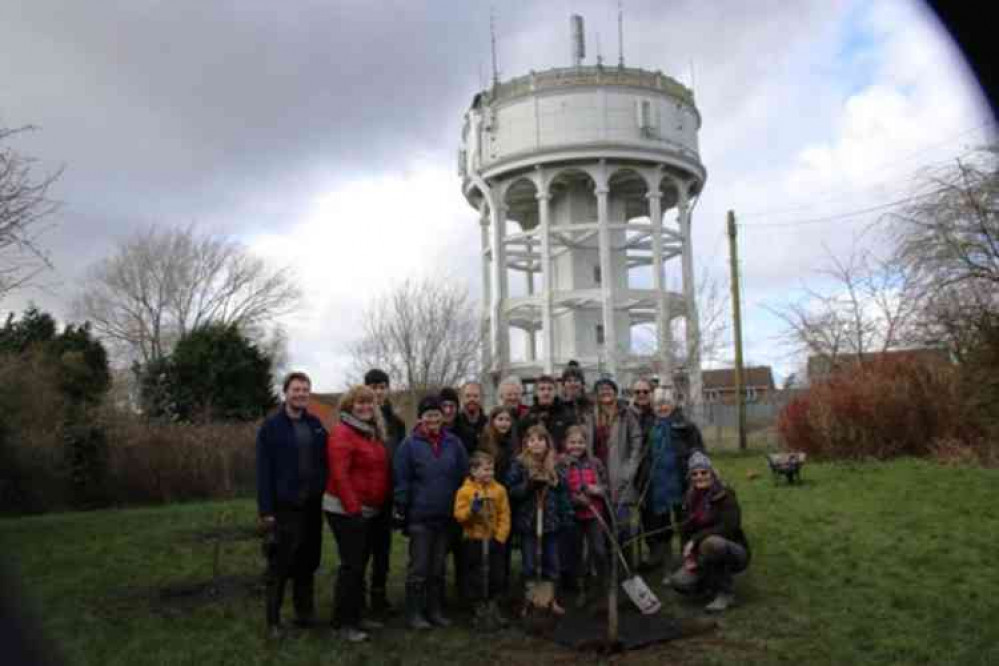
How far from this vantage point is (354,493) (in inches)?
241

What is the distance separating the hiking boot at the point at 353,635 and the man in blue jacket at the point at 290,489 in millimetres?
457

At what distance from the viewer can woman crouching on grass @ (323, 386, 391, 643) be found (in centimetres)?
604

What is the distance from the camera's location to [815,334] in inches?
1380

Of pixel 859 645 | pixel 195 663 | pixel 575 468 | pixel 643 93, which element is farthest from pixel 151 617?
pixel 643 93

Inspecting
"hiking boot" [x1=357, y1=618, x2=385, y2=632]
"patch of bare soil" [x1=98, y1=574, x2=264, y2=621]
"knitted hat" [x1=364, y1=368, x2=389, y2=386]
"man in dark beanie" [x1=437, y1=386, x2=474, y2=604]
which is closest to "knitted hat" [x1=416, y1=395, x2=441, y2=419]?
"man in dark beanie" [x1=437, y1=386, x2=474, y2=604]

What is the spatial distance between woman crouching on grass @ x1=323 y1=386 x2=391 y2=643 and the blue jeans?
→ 1.19 meters

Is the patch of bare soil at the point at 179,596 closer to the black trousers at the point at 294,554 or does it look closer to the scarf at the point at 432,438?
the black trousers at the point at 294,554

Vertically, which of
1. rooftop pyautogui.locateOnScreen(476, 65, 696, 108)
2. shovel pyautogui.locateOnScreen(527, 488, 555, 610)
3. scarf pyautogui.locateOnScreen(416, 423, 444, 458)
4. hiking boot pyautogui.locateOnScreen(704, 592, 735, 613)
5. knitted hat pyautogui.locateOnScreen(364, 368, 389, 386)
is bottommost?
hiking boot pyautogui.locateOnScreen(704, 592, 735, 613)

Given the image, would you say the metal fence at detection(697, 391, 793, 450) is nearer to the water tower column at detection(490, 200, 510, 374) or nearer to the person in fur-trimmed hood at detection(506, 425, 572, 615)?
the water tower column at detection(490, 200, 510, 374)

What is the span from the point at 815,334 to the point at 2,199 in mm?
31226

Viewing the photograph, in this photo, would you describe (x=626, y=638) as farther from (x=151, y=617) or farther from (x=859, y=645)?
(x=151, y=617)

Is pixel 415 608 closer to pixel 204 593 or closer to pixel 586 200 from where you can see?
pixel 204 593

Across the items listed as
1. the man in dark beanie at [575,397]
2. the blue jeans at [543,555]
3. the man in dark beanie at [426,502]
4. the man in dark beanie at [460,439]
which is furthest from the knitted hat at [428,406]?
the man in dark beanie at [575,397]

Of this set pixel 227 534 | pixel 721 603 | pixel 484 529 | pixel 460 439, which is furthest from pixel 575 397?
pixel 227 534
